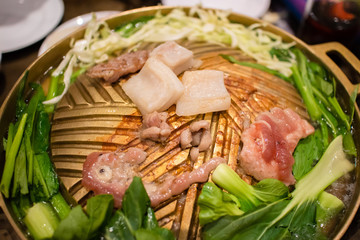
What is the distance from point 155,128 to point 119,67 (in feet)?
2.21

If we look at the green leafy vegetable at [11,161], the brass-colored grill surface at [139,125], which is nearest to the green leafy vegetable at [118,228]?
the brass-colored grill surface at [139,125]

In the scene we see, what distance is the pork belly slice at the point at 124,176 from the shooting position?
1.89 metres

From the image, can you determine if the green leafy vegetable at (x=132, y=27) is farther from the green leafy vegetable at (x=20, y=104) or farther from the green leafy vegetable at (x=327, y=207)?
the green leafy vegetable at (x=327, y=207)

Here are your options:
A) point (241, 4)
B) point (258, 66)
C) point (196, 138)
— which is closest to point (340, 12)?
point (241, 4)

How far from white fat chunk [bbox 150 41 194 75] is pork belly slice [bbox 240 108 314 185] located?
695mm

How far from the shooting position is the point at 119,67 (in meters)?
2.40

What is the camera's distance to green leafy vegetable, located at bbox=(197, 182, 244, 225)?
179 centimetres

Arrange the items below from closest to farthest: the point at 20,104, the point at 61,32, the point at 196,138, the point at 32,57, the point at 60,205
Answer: the point at 60,205 < the point at 196,138 < the point at 20,104 < the point at 61,32 < the point at 32,57

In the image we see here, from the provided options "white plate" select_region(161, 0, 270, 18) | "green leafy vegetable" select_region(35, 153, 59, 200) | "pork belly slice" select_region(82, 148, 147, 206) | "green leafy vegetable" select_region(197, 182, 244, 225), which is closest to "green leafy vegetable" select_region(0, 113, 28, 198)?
"green leafy vegetable" select_region(35, 153, 59, 200)

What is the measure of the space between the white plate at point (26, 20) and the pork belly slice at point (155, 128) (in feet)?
7.38

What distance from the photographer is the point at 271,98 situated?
2488 millimetres

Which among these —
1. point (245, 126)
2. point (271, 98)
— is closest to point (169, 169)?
point (245, 126)

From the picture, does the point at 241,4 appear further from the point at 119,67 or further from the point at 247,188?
the point at 247,188

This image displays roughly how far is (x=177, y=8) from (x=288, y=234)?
7.54ft
